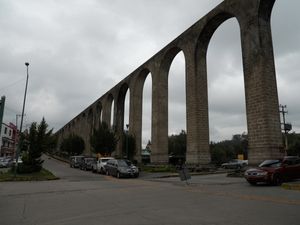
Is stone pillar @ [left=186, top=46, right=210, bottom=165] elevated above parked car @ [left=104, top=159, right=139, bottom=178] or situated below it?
above

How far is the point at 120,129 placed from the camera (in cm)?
4891

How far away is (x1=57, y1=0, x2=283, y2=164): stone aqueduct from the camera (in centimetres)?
2022

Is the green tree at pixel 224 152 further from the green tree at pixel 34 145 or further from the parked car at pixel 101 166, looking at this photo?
the green tree at pixel 34 145

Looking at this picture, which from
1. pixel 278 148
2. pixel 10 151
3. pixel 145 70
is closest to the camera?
pixel 278 148

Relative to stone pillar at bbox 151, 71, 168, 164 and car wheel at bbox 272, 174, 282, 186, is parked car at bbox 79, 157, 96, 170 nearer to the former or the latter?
stone pillar at bbox 151, 71, 168, 164

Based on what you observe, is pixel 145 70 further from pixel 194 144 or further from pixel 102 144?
pixel 194 144

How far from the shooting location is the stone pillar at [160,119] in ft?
115

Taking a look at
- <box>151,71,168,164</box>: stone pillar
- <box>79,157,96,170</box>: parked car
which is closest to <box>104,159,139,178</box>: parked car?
<box>79,157,96,170</box>: parked car

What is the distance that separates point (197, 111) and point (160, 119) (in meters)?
8.76

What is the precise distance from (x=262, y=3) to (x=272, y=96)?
721cm

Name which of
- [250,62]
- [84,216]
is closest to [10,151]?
[250,62]

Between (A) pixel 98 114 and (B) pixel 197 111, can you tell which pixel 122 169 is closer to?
(B) pixel 197 111

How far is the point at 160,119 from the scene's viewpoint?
35750 millimetres

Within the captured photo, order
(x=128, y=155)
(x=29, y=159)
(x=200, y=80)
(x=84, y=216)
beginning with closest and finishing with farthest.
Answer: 1. (x=84, y=216)
2. (x=29, y=159)
3. (x=200, y=80)
4. (x=128, y=155)
